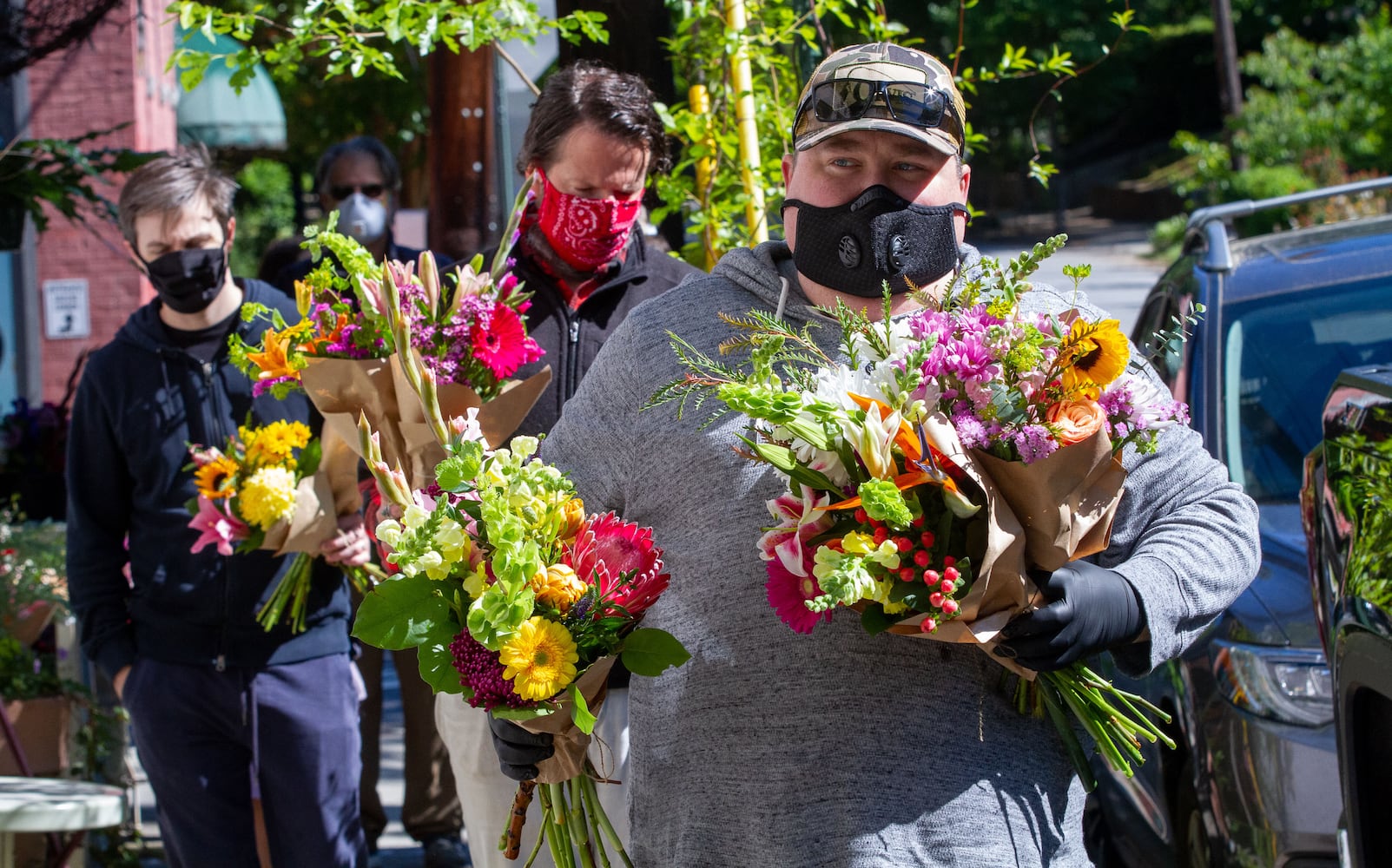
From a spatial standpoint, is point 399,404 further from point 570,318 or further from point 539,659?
point 539,659

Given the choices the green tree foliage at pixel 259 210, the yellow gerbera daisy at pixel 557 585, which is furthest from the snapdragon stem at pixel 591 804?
the green tree foliage at pixel 259 210

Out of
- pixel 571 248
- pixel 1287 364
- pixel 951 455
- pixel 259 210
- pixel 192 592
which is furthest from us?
pixel 259 210

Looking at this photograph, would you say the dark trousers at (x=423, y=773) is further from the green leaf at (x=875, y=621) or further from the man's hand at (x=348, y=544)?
the green leaf at (x=875, y=621)

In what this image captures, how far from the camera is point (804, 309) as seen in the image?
249cm

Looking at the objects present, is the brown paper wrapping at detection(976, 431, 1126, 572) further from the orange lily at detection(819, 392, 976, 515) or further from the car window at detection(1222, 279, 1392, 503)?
the car window at detection(1222, 279, 1392, 503)

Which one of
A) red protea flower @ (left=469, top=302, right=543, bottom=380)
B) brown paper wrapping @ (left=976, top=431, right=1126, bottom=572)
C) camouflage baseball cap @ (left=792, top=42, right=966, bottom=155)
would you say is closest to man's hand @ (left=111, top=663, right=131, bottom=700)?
red protea flower @ (left=469, top=302, right=543, bottom=380)

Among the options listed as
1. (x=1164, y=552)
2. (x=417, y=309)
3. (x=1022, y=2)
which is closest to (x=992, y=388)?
(x=1164, y=552)

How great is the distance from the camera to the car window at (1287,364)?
4.43 metres

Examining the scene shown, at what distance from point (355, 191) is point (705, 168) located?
230 centimetres

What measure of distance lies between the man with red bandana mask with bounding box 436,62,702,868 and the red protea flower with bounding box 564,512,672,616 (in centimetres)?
112

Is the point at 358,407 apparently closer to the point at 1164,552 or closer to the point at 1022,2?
the point at 1164,552

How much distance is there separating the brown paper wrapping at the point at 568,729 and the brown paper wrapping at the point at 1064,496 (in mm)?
750

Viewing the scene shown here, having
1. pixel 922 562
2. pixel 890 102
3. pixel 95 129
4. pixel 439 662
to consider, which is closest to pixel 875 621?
pixel 922 562

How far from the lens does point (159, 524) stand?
3.94 metres
